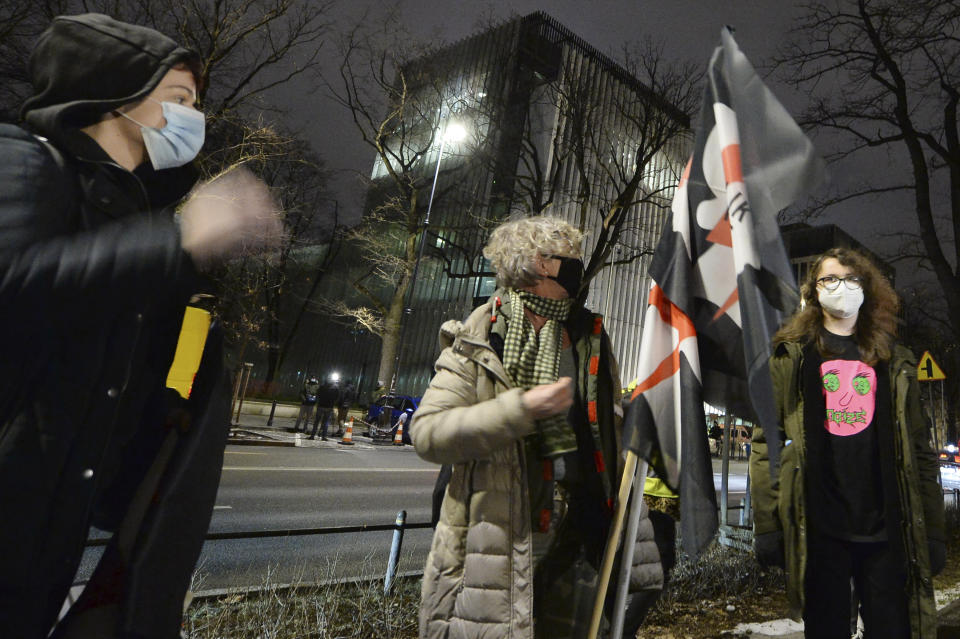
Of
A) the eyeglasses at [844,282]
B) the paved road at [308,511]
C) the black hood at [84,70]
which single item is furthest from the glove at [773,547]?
the black hood at [84,70]

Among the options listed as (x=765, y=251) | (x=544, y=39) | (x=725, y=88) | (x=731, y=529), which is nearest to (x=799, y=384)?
(x=765, y=251)

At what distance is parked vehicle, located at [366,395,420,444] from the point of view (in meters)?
18.7

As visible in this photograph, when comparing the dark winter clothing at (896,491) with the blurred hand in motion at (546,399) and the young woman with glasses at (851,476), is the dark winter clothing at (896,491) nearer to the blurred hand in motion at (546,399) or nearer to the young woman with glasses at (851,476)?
the young woman with glasses at (851,476)

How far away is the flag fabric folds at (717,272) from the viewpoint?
7.39ft

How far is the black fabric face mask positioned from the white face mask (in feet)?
4.93

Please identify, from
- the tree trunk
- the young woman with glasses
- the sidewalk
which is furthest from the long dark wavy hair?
the tree trunk

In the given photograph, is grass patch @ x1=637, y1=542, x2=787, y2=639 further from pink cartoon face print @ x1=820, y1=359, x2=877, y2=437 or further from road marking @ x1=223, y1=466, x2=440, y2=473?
road marking @ x1=223, y1=466, x2=440, y2=473

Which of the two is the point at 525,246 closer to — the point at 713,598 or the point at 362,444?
the point at 713,598

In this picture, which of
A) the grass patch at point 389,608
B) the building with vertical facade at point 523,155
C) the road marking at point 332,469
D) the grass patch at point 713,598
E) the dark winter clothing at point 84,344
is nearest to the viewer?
the dark winter clothing at point 84,344

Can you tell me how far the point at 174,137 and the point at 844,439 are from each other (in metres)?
3.05

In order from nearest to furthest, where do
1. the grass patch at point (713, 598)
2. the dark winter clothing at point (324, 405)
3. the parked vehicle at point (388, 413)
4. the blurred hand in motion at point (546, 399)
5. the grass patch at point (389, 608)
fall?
the blurred hand in motion at point (546, 399)
the grass patch at point (389, 608)
the grass patch at point (713, 598)
the dark winter clothing at point (324, 405)
the parked vehicle at point (388, 413)

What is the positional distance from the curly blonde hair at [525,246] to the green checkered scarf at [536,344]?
0.24 ft

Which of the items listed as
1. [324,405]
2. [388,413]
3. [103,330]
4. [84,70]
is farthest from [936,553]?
[388,413]

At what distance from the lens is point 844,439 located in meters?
2.80
